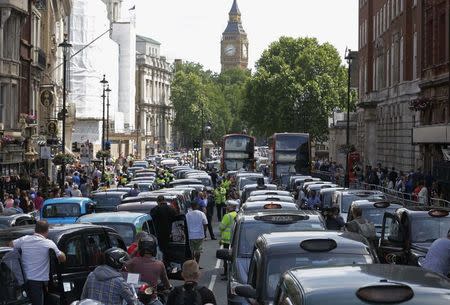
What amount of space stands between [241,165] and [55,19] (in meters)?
15.5

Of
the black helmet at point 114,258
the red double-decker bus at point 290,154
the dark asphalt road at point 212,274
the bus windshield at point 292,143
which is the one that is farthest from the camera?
the bus windshield at point 292,143

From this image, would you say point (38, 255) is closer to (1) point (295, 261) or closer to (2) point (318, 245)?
(1) point (295, 261)

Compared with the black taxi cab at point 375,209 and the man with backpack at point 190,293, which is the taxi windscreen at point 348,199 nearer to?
the black taxi cab at point 375,209

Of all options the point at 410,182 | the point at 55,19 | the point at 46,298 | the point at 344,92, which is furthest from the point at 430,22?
the point at 344,92

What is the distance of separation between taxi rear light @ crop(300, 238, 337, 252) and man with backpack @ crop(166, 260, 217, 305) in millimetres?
1569

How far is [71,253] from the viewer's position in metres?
14.0

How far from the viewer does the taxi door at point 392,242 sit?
1780 cm

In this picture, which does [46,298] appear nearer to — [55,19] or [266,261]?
[266,261]

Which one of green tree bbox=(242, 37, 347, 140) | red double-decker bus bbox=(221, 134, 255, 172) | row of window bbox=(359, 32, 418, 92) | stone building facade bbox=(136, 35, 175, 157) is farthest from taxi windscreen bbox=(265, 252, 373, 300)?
stone building facade bbox=(136, 35, 175, 157)

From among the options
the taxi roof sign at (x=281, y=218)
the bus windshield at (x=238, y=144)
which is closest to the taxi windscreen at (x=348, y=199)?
the taxi roof sign at (x=281, y=218)

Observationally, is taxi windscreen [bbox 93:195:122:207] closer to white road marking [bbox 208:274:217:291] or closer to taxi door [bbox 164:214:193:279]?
white road marking [bbox 208:274:217:291]

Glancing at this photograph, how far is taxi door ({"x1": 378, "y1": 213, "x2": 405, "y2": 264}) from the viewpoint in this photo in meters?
17.8

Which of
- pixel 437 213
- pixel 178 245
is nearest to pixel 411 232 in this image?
pixel 437 213

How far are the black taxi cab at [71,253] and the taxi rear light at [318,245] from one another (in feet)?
10.0
